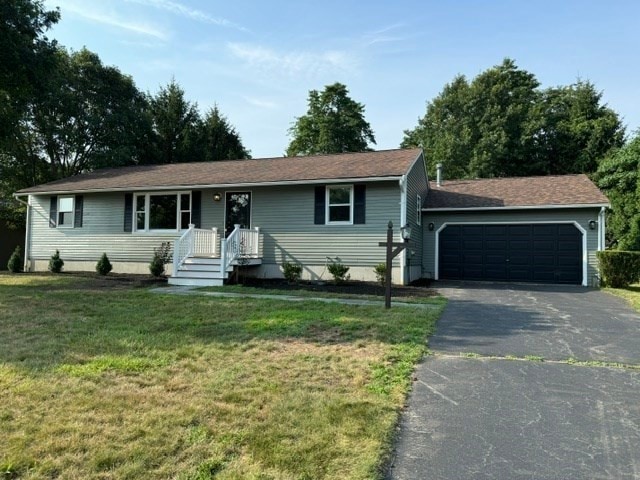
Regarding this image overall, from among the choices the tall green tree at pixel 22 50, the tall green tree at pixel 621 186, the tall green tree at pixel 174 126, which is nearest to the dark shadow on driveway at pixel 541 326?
the tall green tree at pixel 621 186

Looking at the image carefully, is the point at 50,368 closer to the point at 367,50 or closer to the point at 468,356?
the point at 468,356

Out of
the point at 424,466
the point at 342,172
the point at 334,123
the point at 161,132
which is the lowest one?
the point at 424,466

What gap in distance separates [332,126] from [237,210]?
21.9 m

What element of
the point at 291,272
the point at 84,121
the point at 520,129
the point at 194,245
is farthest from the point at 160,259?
the point at 520,129

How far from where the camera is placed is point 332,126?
34406 millimetres

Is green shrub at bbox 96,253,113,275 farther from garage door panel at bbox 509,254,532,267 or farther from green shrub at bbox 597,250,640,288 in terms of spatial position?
green shrub at bbox 597,250,640,288

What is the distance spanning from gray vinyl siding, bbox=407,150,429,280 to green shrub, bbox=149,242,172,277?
7747mm

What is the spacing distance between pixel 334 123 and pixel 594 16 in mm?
24910

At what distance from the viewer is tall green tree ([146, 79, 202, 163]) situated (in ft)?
94.0

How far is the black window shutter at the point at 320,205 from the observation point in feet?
43.8

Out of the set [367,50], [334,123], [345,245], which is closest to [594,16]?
[367,50]

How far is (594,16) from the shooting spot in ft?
34.8

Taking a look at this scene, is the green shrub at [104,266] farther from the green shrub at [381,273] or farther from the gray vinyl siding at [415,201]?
the gray vinyl siding at [415,201]

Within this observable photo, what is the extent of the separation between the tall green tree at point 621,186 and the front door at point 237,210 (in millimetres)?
16341
